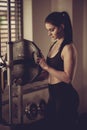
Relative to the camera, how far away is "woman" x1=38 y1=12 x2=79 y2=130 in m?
2.05

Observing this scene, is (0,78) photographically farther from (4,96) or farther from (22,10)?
(22,10)

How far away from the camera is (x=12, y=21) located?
3154 millimetres

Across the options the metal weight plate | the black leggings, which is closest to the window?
the metal weight plate

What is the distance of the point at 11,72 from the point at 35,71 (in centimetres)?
20

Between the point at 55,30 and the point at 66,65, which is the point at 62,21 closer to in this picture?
the point at 55,30

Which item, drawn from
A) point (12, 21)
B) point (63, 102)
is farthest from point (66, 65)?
point (12, 21)

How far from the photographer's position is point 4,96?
293cm

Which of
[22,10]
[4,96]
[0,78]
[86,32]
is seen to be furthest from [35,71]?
[86,32]

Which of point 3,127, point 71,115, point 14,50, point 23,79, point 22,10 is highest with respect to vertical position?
point 22,10

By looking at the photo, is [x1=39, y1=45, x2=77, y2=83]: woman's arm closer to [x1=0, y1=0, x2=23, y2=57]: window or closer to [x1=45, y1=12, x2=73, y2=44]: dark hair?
[x1=45, y1=12, x2=73, y2=44]: dark hair

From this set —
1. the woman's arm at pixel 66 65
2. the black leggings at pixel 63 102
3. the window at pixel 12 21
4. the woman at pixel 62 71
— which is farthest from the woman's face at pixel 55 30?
the window at pixel 12 21

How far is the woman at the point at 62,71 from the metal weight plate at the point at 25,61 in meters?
0.10

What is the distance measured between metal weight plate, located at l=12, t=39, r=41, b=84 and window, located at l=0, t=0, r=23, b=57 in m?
0.86

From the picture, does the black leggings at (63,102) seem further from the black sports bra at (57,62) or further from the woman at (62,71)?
the black sports bra at (57,62)
